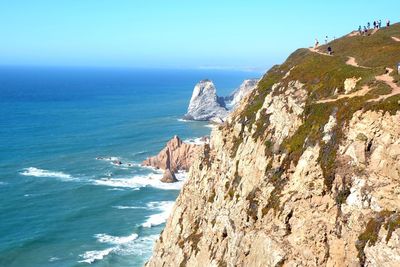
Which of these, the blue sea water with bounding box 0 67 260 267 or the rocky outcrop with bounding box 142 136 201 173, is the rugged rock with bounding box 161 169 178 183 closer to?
the blue sea water with bounding box 0 67 260 267

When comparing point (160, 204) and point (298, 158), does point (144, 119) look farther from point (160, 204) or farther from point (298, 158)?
point (298, 158)

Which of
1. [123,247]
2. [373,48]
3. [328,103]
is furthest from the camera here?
[123,247]

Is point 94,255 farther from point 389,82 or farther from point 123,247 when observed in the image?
point 389,82

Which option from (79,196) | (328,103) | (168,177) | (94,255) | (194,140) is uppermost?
(328,103)

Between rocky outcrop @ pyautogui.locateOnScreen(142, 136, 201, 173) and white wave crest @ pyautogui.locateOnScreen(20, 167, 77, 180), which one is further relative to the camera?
rocky outcrop @ pyautogui.locateOnScreen(142, 136, 201, 173)

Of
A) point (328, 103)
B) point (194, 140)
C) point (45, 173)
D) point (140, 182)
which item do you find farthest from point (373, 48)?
point (194, 140)

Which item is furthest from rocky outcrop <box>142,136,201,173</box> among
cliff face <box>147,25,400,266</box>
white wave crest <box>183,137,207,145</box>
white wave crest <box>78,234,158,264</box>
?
cliff face <box>147,25,400,266</box>
